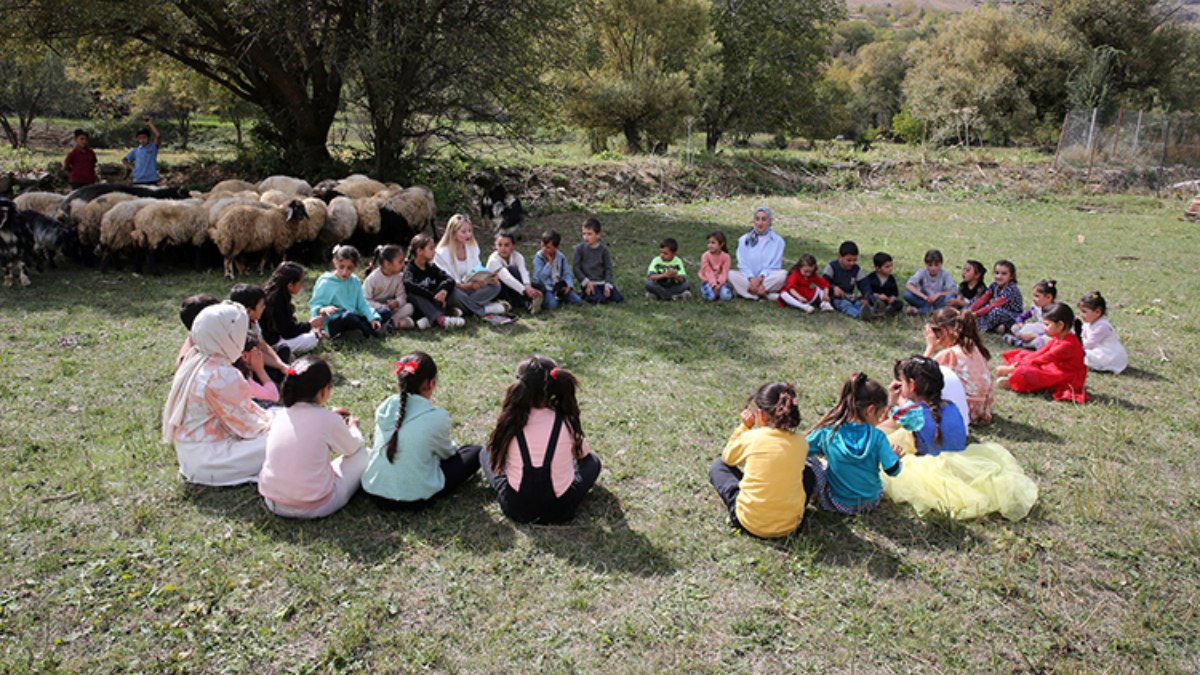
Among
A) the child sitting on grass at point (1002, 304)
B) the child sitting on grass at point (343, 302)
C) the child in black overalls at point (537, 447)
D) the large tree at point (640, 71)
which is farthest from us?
the large tree at point (640, 71)

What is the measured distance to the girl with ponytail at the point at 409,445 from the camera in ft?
14.5

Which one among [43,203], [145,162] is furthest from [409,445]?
[145,162]

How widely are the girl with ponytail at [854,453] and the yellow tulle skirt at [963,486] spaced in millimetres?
235

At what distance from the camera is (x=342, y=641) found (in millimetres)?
3428

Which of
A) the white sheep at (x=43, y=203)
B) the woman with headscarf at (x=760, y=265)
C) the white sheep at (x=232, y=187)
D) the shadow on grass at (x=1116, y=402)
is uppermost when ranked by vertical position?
the white sheep at (x=232, y=187)

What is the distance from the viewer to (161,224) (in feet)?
32.1

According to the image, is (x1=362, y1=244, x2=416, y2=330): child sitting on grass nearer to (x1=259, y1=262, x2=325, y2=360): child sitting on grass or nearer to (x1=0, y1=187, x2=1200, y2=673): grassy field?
(x1=0, y1=187, x2=1200, y2=673): grassy field

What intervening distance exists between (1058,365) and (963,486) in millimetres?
2738

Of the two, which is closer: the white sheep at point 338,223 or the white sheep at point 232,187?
the white sheep at point 338,223

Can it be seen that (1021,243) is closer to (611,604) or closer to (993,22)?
(611,604)

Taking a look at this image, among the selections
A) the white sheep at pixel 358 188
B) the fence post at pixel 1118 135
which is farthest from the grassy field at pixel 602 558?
the fence post at pixel 1118 135

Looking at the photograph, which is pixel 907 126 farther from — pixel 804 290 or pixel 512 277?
pixel 512 277

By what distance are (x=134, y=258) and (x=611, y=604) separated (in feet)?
30.5

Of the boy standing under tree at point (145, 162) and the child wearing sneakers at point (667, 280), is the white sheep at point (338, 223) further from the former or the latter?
the child wearing sneakers at point (667, 280)
